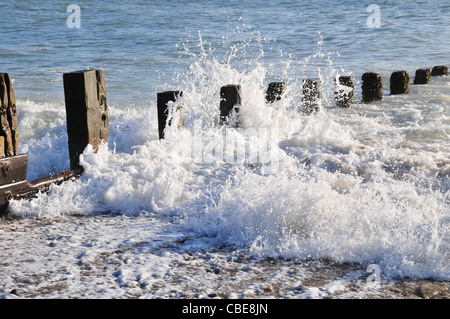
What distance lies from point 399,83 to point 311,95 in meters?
2.73

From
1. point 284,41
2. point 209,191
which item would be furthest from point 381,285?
point 284,41

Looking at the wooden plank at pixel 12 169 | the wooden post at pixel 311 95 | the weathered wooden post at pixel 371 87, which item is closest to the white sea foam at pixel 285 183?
the wooden plank at pixel 12 169

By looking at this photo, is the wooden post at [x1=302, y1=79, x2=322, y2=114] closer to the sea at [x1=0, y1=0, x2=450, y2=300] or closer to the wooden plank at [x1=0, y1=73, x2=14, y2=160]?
the sea at [x1=0, y1=0, x2=450, y2=300]

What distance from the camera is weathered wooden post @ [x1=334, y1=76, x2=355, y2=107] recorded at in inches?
380

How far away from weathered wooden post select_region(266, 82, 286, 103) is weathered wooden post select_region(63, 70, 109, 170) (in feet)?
11.4

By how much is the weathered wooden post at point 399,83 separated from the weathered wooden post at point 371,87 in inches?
30.3

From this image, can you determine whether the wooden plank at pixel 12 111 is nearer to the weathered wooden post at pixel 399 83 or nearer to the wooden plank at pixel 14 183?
the wooden plank at pixel 14 183

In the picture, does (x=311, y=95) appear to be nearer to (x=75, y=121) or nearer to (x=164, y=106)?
(x=164, y=106)

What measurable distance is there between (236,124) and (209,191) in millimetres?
2605

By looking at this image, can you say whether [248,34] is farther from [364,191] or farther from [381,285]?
[381,285]

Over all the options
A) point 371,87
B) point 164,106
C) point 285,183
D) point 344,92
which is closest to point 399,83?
point 371,87

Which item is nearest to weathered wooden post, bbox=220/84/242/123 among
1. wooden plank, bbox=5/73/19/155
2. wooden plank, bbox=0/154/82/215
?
wooden plank, bbox=0/154/82/215

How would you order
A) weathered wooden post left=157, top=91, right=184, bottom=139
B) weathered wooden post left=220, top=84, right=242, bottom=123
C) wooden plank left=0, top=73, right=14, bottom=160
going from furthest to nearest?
weathered wooden post left=220, top=84, right=242, bottom=123 < weathered wooden post left=157, top=91, right=184, bottom=139 < wooden plank left=0, top=73, right=14, bottom=160

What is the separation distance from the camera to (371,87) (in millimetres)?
10133
